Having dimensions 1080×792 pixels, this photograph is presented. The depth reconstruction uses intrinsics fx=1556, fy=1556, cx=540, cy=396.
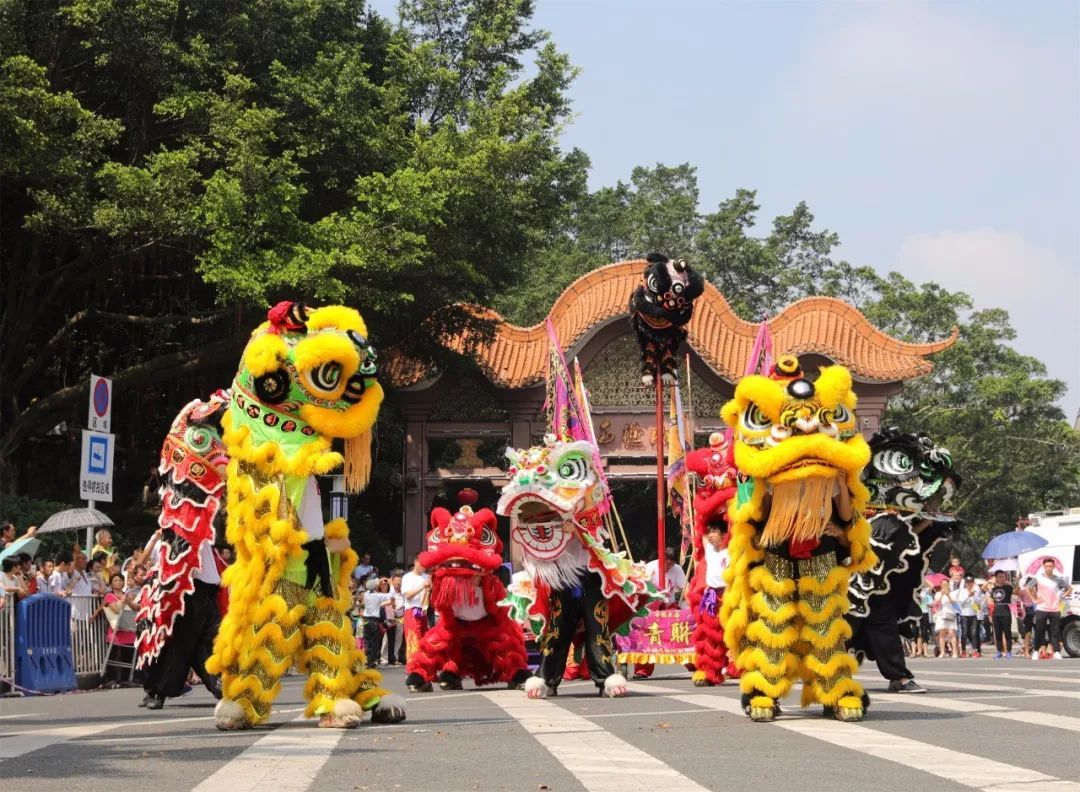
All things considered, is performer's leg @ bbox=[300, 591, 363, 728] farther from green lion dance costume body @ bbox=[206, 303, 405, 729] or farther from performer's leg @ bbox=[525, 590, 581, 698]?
performer's leg @ bbox=[525, 590, 581, 698]

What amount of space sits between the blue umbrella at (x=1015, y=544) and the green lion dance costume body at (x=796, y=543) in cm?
1561

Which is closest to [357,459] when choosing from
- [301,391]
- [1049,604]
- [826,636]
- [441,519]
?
[301,391]

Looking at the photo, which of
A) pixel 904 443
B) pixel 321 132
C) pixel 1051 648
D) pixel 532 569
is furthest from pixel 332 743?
pixel 321 132

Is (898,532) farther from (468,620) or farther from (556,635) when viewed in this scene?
(468,620)

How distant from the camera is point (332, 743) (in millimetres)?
8047

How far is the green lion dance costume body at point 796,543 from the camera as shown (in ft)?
29.7

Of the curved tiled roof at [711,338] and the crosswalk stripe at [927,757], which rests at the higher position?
the curved tiled roof at [711,338]

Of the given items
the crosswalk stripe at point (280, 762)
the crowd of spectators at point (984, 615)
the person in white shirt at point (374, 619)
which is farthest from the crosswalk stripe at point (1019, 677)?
the person in white shirt at point (374, 619)

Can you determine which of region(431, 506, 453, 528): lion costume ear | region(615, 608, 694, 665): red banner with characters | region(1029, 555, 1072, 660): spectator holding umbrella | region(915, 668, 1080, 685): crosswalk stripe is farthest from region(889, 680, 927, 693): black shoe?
region(1029, 555, 1072, 660): spectator holding umbrella

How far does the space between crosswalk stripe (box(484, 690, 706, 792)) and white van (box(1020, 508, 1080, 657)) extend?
538 inches

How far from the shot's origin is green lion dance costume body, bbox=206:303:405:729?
29.3ft

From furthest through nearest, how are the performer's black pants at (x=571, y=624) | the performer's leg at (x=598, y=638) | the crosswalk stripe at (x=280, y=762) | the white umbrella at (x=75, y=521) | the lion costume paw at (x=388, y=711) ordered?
the white umbrella at (x=75, y=521) < the performer's black pants at (x=571, y=624) < the performer's leg at (x=598, y=638) < the lion costume paw at (x=388, y=711) < the crosswalk stripe at (x=280, y=762)

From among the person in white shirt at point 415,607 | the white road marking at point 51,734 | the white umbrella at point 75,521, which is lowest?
the white road marking at point 51,734

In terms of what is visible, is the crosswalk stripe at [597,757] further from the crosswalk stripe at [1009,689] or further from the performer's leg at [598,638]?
the crosswalk stripe at [1009,689]
